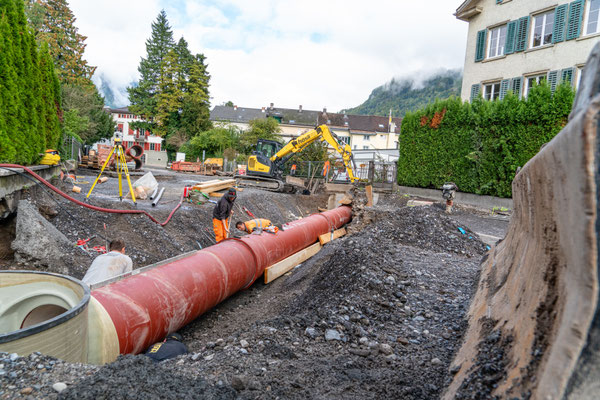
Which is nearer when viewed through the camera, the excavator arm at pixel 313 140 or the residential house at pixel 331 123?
the excavator arm at pixel 313 140

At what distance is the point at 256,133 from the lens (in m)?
38.5

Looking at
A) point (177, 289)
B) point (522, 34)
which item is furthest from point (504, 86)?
point (177, 289)

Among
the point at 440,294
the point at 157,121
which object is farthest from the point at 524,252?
the point at 157,121

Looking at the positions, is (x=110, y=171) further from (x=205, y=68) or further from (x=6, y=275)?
(x=205, y=68)

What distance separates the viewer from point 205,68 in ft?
148

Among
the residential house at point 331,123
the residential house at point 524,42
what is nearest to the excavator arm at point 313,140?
the residential house at point 524,42

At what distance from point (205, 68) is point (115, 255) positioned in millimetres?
44654

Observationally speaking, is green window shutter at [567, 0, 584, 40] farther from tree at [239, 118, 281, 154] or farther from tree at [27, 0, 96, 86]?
tree at [27, 0, 96, 86]

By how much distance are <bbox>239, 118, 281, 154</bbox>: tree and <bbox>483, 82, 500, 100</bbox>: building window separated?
22.5 metres

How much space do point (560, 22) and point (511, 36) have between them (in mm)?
2211

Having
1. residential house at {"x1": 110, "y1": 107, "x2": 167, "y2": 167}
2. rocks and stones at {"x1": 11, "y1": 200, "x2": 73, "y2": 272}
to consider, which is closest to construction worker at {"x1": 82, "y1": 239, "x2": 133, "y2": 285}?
rocks and stones at {"x1": 11, "y1": 200, "x2": 73, "y2": 272}

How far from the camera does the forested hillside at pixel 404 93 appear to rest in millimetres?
123000

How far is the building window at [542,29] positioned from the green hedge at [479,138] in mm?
3284

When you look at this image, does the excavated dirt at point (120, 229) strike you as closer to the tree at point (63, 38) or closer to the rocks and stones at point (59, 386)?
the rocks and stones at point (59, 386)
